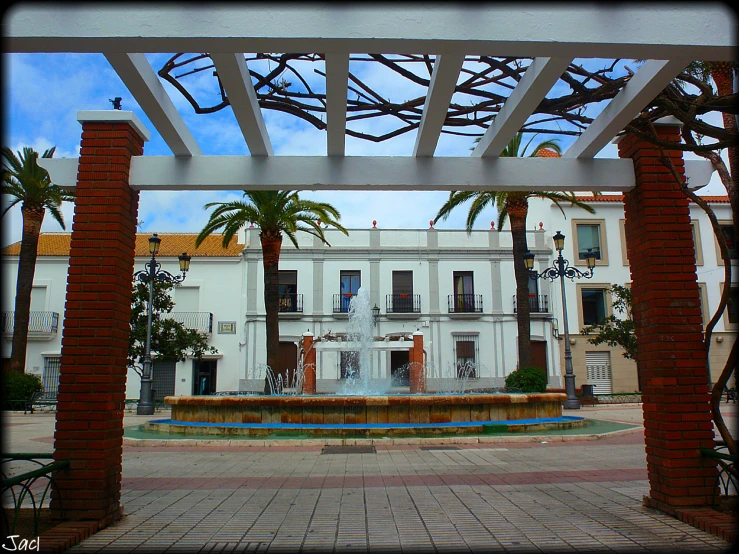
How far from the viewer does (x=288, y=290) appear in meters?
30.9

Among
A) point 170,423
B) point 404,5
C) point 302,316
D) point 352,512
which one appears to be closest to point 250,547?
point 352,512

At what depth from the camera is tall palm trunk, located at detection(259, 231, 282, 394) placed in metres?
19.0

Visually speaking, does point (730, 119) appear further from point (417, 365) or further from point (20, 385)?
point (20, 385)

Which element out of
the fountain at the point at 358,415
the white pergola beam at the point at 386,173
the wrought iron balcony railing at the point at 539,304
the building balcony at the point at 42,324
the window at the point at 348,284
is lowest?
the fountain at the point at 358,415

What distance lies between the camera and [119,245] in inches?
194

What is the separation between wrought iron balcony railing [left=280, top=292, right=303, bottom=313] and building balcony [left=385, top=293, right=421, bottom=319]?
14.3 ft

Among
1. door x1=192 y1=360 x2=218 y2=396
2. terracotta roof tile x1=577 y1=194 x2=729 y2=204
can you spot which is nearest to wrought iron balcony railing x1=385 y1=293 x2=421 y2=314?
door x1=192 y1=360 x2=218 y2=396

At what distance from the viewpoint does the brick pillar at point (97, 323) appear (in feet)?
15.0

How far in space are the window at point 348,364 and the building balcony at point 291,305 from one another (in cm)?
299

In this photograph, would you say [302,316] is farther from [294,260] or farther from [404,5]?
[404,5]

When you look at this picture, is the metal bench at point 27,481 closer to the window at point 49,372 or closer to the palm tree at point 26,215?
the palm tree at point 26,215

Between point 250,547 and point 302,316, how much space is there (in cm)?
2630

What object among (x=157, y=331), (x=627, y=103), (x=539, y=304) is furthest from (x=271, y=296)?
(x=539, y=304)

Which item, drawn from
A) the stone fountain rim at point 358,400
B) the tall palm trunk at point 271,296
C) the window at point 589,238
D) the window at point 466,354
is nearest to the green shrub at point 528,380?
the stone fountain rim at point 358,400
